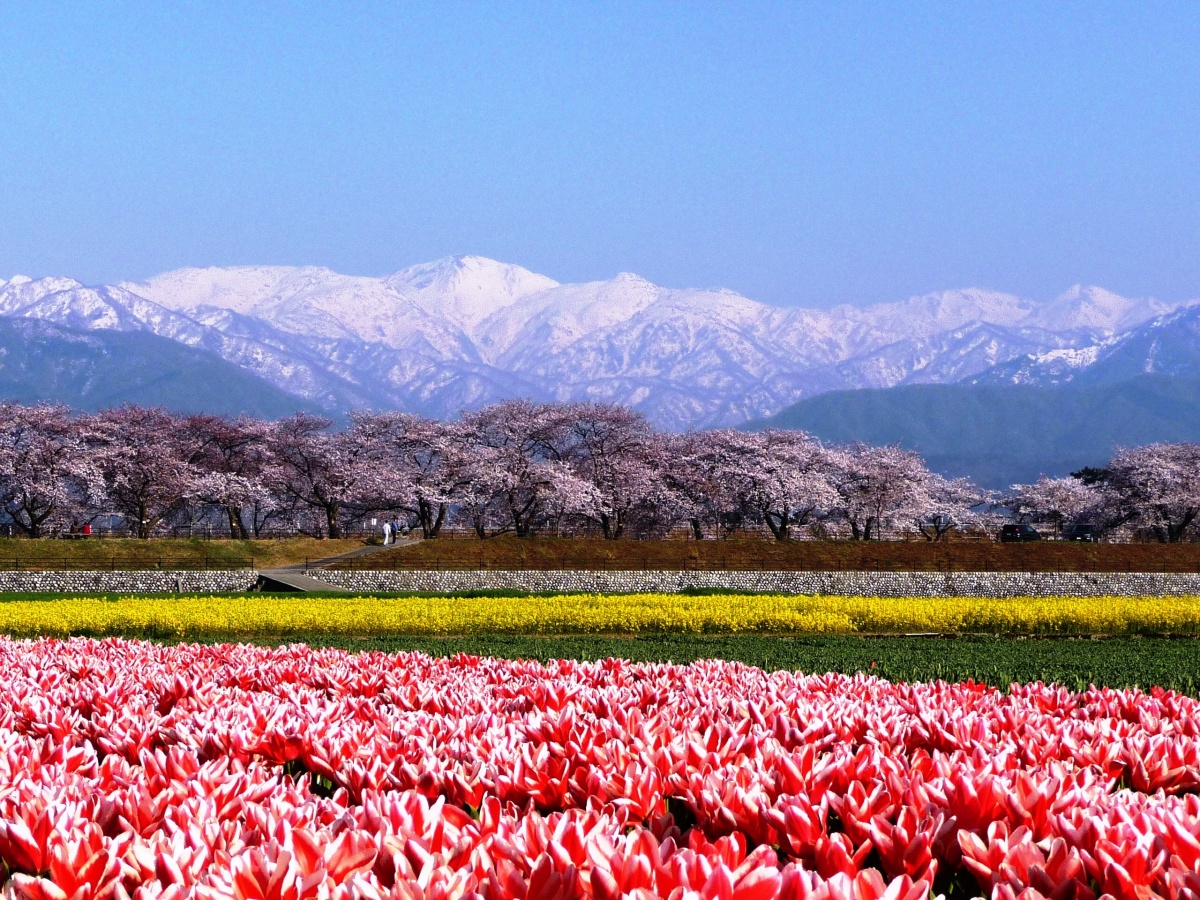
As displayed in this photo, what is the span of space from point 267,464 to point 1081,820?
5903 cm

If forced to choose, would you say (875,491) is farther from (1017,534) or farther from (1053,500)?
(1053,500)

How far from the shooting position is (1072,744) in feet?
19.7

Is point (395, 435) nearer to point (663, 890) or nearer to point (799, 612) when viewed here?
point (799, 612)

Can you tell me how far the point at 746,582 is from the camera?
37500mm

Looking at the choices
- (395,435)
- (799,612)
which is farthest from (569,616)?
(395,435)

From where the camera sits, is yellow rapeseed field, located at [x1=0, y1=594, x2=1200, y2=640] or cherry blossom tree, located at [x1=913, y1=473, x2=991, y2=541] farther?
cherry blossom tree, located at [x1=913, y1=473, x2=991, y2=541]

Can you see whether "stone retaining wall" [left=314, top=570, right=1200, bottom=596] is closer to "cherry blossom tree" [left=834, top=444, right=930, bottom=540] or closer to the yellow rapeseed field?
the yellow rapeseed field

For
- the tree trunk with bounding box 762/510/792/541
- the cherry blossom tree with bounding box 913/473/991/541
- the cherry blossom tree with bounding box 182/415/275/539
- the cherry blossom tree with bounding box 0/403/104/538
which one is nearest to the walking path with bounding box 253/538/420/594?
the cherry blossom tree with bounding box 0/403/104/538

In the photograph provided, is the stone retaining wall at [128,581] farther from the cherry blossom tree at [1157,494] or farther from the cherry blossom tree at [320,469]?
the cherry blossom tree at [1157,494]

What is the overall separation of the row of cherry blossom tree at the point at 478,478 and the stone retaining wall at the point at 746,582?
64.5 ft

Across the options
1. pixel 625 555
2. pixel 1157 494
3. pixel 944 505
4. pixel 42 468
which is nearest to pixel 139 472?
pixel 42 468

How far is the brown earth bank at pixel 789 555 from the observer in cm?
4219

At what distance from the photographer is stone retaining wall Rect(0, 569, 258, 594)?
33.6 meters

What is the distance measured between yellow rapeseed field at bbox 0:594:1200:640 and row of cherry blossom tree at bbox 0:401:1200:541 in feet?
106
